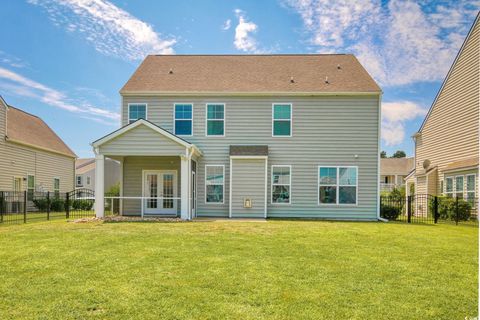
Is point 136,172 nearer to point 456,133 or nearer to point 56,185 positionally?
point 56,185

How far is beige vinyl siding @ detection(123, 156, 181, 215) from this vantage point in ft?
57.8

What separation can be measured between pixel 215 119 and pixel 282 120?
3.21m

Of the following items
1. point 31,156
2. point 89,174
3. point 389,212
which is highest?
point 31,156

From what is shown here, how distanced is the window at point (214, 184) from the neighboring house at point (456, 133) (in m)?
11.7

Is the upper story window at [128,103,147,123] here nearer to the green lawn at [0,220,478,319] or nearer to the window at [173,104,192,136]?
the window at [173,104,192,136]

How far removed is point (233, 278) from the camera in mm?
5832

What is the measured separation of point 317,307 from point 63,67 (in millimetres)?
19429

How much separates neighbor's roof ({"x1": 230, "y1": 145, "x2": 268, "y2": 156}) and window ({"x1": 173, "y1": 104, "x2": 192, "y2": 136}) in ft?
7.70

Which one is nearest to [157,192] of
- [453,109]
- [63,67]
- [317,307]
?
[63,67]

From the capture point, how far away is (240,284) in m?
5.52

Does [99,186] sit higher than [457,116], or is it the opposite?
[457,116]

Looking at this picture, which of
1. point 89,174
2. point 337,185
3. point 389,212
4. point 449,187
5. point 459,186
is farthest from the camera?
point 89,174

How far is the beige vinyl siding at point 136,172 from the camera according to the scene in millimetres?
17609

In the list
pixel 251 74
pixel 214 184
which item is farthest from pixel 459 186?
pixel 214 184
